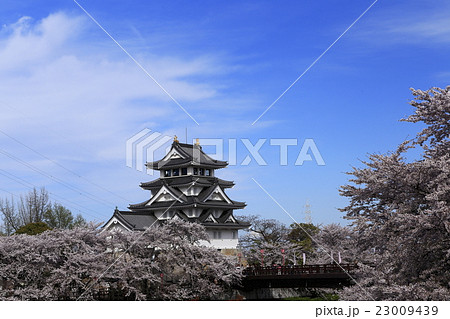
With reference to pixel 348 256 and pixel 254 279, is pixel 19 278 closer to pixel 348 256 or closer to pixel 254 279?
pixel 254 279

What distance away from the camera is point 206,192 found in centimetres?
4569

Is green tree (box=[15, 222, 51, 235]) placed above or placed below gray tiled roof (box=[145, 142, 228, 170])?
below

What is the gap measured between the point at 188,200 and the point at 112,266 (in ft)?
49.9

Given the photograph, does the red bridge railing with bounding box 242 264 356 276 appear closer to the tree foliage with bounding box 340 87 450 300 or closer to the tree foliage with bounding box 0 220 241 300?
the tree foliage with bounding box 0 220 241 300

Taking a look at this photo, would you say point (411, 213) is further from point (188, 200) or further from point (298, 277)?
point (188, 200)

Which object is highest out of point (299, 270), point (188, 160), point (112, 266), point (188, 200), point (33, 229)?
point (188, 160)

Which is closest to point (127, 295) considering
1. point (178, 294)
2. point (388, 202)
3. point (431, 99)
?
point (178, 294)

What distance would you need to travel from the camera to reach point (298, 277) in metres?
32.7

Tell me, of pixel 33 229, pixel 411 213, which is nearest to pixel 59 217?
pixel 33 229

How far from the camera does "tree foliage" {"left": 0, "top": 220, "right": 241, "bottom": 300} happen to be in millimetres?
29156

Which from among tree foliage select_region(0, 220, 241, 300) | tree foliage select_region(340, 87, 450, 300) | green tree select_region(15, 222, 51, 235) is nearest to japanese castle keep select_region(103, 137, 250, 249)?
green tree select_region(15, 222, 51, 235)

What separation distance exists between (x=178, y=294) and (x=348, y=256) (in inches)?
491

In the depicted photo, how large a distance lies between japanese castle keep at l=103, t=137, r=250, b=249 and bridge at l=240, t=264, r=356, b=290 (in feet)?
28.5

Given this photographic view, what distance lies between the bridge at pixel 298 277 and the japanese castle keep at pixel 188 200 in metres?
8.69
